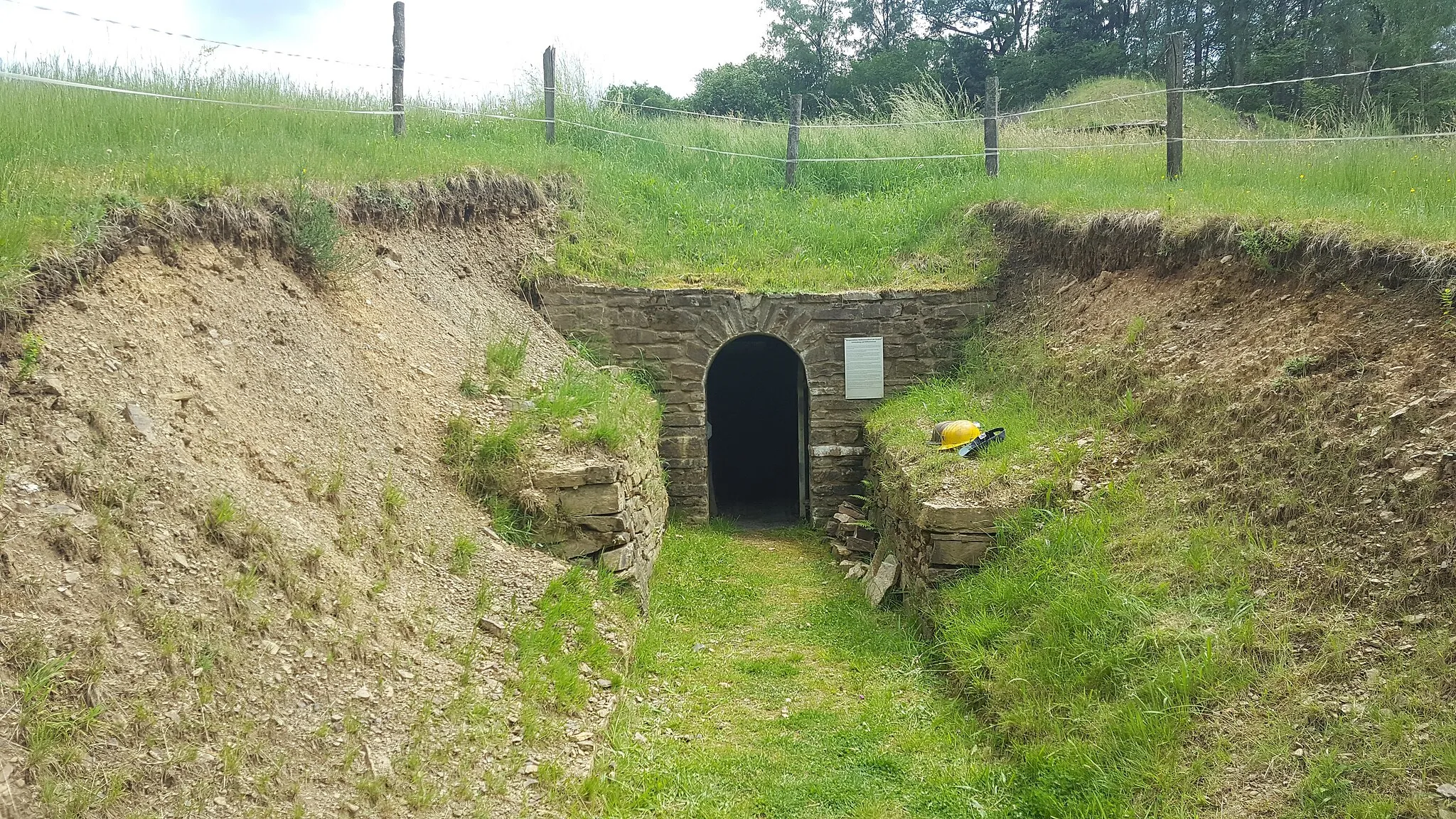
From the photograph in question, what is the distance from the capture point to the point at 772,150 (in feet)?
55.7

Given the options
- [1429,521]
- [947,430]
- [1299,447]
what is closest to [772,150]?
[947,430]

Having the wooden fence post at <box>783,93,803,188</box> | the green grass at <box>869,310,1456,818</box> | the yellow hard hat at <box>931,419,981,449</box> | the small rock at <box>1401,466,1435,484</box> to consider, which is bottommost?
the green grass at <box>869,310,1456,818</box>

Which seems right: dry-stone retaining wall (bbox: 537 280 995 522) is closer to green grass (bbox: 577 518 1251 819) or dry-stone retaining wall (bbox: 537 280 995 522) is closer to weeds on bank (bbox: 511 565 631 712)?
green grass (bbox: 577 518 1251 819)

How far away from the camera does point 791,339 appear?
38.7 feet

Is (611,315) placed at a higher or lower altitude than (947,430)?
higher

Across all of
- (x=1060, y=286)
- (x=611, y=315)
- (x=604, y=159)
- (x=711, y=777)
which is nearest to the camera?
(x=711, y=777)

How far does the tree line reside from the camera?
730 inches

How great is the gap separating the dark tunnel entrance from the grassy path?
6.24 m

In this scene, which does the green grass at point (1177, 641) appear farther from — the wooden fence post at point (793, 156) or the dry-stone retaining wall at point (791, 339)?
the wooden fence post at point (793, 156)

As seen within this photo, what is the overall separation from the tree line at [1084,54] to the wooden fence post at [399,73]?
8.14m

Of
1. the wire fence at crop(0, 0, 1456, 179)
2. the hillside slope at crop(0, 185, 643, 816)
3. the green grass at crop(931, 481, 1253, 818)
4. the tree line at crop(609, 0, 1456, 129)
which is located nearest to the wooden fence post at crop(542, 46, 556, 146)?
the wire fence at crop(0, 0, 1456, 179)

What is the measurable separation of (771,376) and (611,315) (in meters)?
5.17

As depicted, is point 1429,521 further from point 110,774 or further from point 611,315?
point 611,315

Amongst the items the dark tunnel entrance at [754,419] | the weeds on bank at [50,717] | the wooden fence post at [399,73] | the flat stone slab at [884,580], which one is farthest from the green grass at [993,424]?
the wooden fence post at [399,73]
